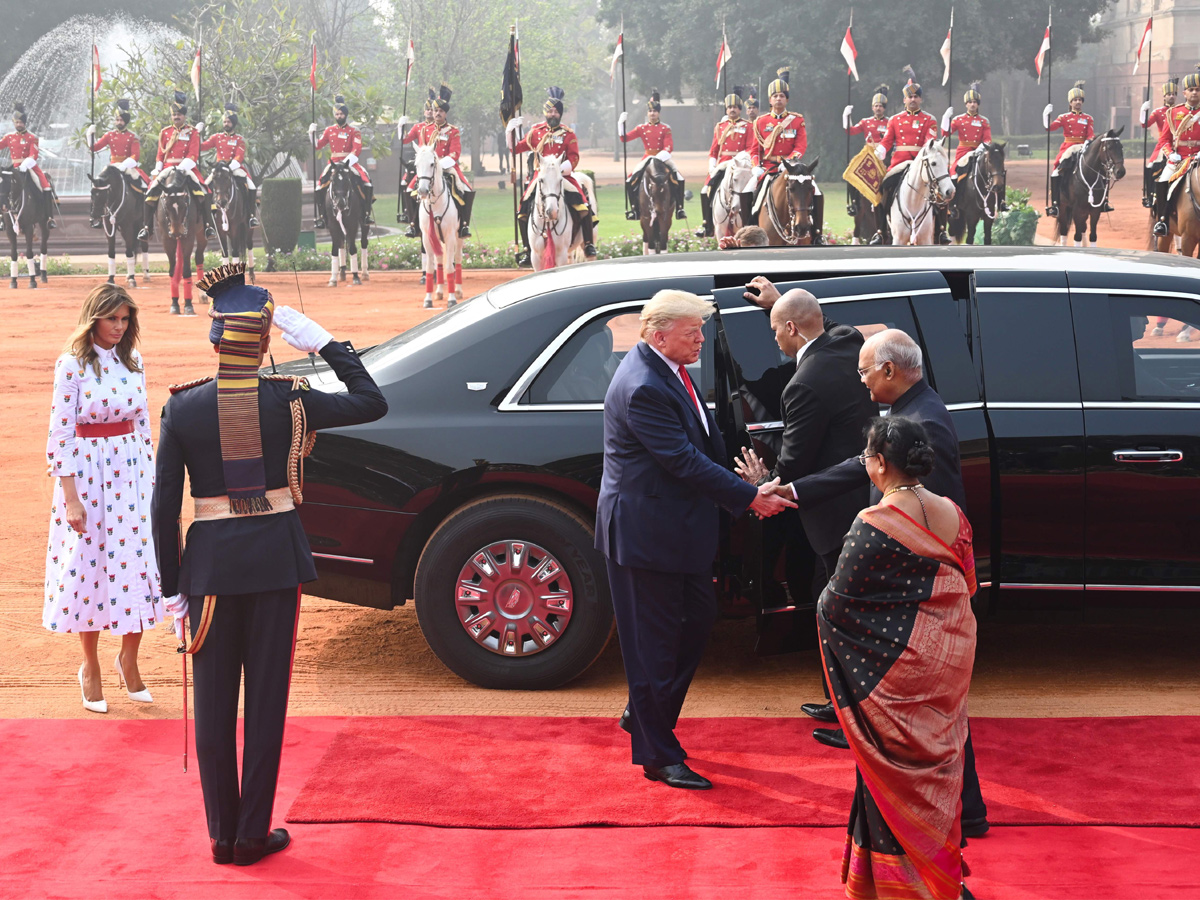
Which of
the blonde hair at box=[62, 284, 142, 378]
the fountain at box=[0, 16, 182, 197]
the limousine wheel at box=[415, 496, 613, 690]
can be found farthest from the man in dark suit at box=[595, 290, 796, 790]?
the fountain at box=[0, 16, 182, 197]

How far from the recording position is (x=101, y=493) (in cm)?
616

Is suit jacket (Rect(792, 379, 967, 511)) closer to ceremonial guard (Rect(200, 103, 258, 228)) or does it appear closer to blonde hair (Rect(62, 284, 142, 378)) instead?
blonde hair (Rect(62, 284, 142, 378))

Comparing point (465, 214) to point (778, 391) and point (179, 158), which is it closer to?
point (179, 158)

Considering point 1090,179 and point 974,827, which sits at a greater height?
point 1090,179

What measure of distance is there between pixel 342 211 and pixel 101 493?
21.8m

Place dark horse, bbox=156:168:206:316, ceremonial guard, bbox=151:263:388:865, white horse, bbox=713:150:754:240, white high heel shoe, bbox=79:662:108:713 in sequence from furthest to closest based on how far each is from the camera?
dark horse, bbox=156:168:206:316 → white horse, bbox=713:150:754:240 → white high heel shoe, bbox=79:662:108:713 → ceremonial guard, bbox=151:263:388:865

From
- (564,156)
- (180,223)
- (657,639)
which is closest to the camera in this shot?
(657,639)

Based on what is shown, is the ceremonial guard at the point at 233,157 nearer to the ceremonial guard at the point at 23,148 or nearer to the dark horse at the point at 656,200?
the ceremonial guard at the point at 23,148

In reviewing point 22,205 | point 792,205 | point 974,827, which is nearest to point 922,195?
point 792,205

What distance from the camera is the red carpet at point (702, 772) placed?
5.02 meters

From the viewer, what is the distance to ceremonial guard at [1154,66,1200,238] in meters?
19.3

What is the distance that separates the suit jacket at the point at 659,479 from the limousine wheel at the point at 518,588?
0.91 meters

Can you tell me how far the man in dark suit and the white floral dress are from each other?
2235mm

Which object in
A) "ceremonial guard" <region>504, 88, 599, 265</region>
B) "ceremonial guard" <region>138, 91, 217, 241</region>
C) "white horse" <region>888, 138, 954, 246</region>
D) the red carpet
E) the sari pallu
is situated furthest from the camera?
"ceremonial guard" <region>138, 91, 217, 241</region>
